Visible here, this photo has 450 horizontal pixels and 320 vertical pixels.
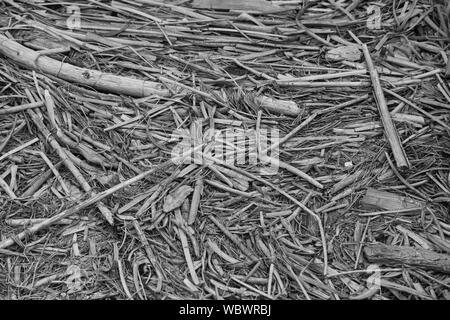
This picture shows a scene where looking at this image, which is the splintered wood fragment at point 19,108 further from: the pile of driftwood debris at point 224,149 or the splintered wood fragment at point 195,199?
the splintered wood fragment at point 195,199

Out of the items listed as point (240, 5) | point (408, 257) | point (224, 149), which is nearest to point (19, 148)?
point (224, 149)

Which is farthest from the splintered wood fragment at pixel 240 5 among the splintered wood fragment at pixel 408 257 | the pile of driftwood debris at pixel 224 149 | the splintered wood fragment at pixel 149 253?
the splintered wood fragment at pixel 408 257

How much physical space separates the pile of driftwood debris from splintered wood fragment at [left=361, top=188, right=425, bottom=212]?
0.01m

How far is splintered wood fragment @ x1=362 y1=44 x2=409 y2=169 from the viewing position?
3258mm

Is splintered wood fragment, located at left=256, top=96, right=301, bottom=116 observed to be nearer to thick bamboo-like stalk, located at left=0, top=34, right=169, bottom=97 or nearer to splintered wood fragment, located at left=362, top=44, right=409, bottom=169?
splintered wood fragment, located at left=362, top=44, right=409, bottom=169

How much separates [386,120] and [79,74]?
2.06 metres

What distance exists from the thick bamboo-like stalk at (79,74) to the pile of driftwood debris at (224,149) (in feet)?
0.03

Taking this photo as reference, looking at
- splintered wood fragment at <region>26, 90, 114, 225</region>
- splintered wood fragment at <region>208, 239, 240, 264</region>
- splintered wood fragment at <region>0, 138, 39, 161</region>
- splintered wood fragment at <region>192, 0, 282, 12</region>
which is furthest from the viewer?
splintered wood fragment at <region>192, 0, 282, 12</region>

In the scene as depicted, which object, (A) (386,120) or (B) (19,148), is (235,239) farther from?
(B) (19,148)

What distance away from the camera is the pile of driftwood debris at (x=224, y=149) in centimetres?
296

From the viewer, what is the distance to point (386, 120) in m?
3.42

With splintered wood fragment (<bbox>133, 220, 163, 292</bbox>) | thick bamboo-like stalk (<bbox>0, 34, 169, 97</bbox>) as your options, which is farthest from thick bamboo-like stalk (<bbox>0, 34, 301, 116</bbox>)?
splintered wood fragment (<bbox>133, 220, 163, 292</bbox>)

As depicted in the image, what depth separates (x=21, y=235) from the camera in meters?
3.02

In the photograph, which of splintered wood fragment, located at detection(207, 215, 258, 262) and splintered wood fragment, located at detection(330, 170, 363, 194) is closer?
splintered wood fragment, located at detection(207, 215, 258, 262)
